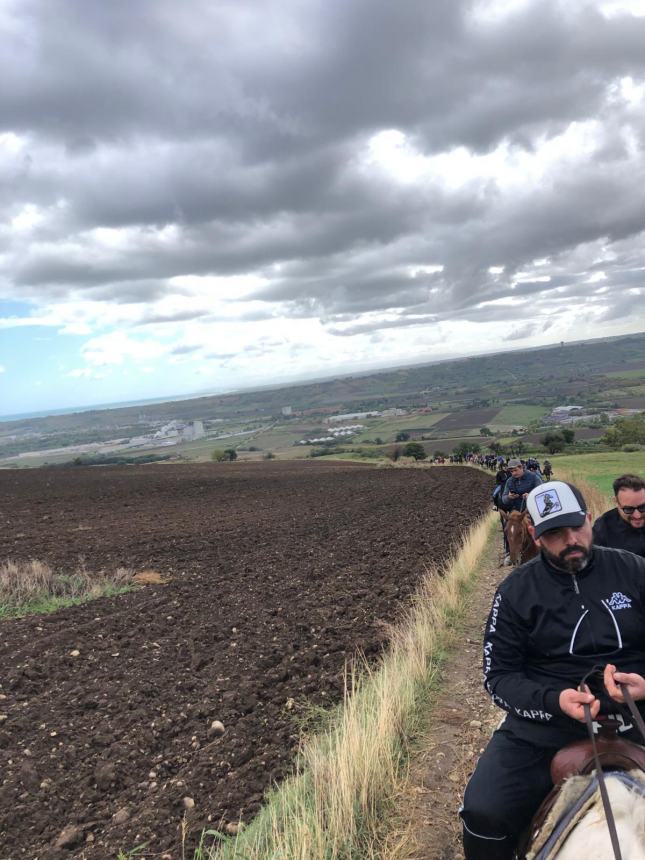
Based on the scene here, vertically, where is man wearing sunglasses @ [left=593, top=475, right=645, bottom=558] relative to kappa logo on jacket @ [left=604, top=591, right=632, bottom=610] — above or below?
below

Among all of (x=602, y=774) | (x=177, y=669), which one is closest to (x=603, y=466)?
(x=177, y=669)

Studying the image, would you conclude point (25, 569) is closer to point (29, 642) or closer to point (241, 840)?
point (29, 642)

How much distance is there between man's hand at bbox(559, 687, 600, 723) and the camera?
2469mm

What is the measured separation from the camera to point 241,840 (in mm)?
3463

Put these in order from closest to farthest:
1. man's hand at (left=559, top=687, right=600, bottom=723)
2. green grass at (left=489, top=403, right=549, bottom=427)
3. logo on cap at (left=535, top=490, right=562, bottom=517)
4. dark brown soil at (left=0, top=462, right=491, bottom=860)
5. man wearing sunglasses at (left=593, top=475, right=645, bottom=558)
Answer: man's hand at (left=559, top=687, right=600, bottom=723) < logo on cap at (left=535, top=490, right=562, bottom=517) < dark brown soil at (left=0, top=462, right=491, bottom=860) < man wearing sunglasses at (left=593, top=475, right=645, bottom=558) < green grass at (left=489, top=403, right=549, bottom=427)

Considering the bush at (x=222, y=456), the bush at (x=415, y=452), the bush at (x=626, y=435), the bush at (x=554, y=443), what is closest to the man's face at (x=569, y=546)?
the bush at (x=554, y=443)

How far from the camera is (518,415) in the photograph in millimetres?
117812

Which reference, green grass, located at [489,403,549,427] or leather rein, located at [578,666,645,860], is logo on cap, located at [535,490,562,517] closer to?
leather rein, located at [578,666,645,860]

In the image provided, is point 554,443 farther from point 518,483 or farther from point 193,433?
point 193,433

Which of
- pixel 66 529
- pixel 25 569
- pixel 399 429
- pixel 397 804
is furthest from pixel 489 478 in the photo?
pixel 399 429

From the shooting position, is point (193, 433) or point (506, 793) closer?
point (506, 793)

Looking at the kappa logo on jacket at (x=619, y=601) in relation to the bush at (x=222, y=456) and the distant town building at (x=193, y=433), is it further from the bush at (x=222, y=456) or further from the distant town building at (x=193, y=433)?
the distant town building at (x=193, y=433)

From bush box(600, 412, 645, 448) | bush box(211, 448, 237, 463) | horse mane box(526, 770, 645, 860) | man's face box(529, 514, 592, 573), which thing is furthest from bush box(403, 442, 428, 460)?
horse mane box(526, 770, 645, 860)

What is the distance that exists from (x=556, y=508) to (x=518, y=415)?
121 m
